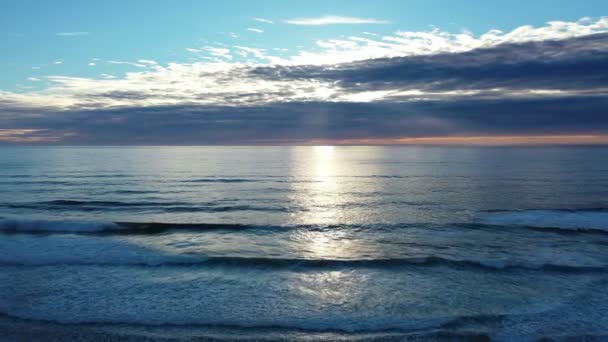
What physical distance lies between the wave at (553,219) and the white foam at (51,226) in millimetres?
21838

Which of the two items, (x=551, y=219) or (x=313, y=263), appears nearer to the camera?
(x=313, y=263)

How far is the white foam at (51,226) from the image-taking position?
901 inches

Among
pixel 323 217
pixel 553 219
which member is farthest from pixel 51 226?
pixel 553 219

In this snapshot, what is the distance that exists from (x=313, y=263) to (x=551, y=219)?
1703cm

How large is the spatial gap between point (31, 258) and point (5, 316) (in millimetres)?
6903

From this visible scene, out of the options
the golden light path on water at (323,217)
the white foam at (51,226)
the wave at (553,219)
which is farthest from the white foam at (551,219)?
the white foam at (51,226)

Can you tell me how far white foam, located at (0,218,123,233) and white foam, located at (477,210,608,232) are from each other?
21.9 m

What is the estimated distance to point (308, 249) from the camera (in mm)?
18766

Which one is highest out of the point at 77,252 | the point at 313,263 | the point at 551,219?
the point at 77,252

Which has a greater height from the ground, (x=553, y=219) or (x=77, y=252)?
(x=77, y=252)

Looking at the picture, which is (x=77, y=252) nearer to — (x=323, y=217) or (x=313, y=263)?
(x=313, y=263)

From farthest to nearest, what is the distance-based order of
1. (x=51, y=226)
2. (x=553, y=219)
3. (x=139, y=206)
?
(x=139, y=206) → (x=553, y=219) → (x=51, y=226)

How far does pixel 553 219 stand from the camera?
25062 millimetres

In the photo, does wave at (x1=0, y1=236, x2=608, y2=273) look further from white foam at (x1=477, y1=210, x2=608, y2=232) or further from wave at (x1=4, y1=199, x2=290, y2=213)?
wave at (x1=4, y1=199, x2=290, y2=213)
